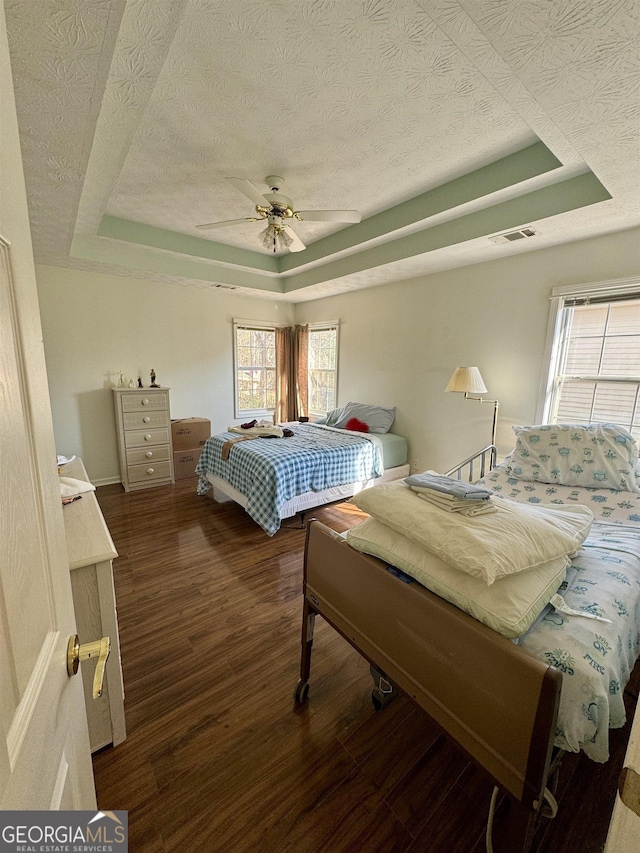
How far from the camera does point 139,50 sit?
133cm

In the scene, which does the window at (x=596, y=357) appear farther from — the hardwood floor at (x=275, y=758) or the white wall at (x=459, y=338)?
the hardwood floor at (x=275, y=758)

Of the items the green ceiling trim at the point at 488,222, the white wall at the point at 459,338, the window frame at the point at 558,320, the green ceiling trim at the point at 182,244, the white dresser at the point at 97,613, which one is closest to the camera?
the white dresser at the point at 97,613

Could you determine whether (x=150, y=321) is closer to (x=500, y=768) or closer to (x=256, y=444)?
(x=256, y=444)

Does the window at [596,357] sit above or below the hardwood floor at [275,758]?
above

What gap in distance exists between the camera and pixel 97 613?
4.18 ft

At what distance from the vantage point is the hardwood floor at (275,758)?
3.65ft

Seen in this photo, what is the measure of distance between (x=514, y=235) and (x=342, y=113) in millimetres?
1609

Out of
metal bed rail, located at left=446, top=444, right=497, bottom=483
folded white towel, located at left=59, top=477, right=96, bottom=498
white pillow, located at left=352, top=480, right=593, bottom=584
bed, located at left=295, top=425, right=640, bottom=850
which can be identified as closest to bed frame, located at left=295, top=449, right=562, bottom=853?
bed, located at left=295, top=425, right=640, bottom=850

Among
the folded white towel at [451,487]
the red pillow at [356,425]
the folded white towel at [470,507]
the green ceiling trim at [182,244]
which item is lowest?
the red pillow at [356,425]

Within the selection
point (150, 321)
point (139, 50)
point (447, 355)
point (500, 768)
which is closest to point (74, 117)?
point (139, 50)

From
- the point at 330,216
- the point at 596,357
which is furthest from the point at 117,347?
the point at 596,357

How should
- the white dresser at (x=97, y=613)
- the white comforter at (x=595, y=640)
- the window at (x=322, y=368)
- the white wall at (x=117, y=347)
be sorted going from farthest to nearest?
the window at (x=322, y=368), the white wall at (x=117, y=347), the white dresser at (x=97, y=613), the white comforter at (x=595, y=640)

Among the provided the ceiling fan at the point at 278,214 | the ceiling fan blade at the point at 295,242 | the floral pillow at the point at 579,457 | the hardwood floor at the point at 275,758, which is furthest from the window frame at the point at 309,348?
the hardwood floor at the point at 275,758

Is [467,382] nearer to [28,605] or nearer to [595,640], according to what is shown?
[595,640]
